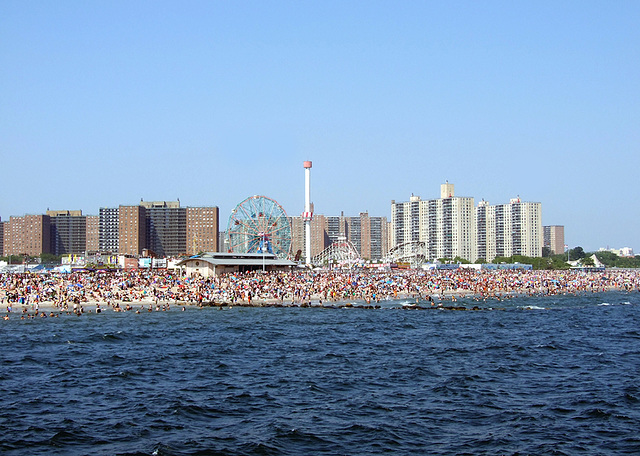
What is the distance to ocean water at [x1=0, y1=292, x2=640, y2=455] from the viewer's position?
20000 millimetres

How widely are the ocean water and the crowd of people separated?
14.2m

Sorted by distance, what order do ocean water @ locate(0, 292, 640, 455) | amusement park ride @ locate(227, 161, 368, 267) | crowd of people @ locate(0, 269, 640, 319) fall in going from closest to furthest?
ocean water @ locate(0, 292, 640, 455) < crowd of people @ locate(0, 269, 640, 319) < amusement park ride @ locate(227, 161, 368, 267)

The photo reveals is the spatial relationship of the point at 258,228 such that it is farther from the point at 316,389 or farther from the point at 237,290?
the point at 316,389

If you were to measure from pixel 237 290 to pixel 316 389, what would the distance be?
46.8 m

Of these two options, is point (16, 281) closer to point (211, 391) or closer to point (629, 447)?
point (211, 391)

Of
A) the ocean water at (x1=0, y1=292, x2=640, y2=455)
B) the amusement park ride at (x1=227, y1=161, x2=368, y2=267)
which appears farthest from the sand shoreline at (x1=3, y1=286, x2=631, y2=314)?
the amusement park ride at (x1=227, y1=161, x2=368, y2=267)

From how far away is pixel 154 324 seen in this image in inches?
2028

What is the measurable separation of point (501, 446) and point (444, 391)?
759cm

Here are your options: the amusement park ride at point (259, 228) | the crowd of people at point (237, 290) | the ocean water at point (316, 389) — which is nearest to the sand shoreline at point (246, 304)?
the crowd of people at point (237, 290)

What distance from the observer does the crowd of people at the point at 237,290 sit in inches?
2537

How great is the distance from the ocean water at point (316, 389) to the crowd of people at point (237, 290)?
14192mm

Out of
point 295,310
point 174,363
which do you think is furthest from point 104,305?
point 174,363

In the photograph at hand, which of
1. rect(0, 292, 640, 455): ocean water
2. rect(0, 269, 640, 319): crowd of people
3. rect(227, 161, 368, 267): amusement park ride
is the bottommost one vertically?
rect(0, 292, 640, 455): ocean water

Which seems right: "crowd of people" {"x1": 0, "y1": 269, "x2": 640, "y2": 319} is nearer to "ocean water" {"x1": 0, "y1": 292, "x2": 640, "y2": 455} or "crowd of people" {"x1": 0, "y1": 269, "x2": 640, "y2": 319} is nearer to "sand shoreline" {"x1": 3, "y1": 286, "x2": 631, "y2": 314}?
"sand shoreline" {"x1": 3, "y1": 286, "x2": 631, "y2": 314}
